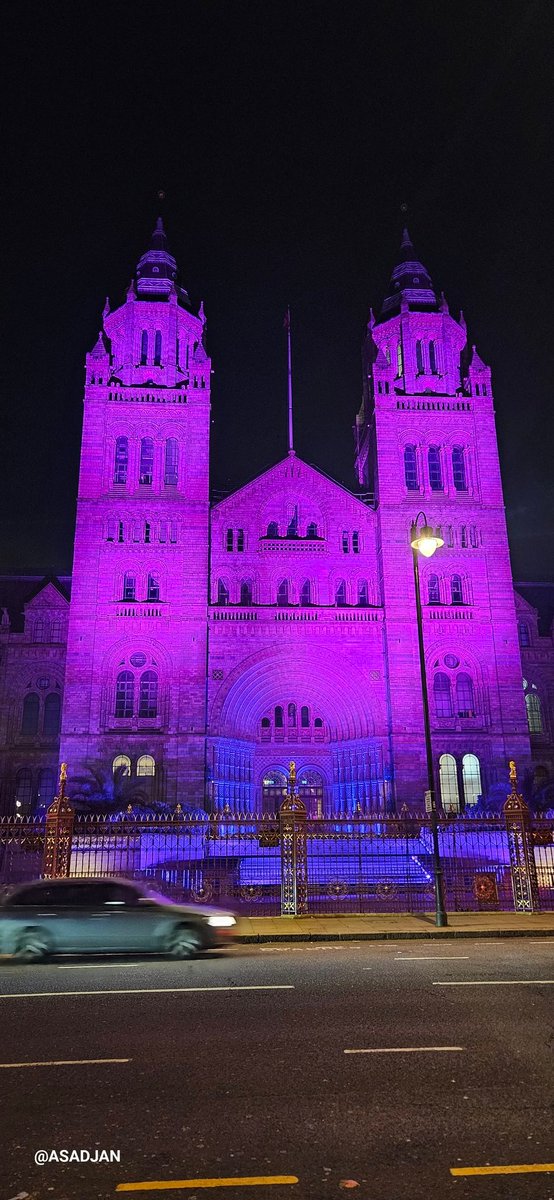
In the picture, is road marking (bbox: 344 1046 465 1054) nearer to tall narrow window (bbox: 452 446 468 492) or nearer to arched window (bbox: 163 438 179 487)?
arched window (bbox: 163 438 179 487)

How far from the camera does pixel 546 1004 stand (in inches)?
349

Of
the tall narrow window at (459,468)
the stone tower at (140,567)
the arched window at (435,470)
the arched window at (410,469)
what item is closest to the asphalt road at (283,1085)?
the stone tower at (140,567)

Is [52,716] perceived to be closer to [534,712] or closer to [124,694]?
[124,694]

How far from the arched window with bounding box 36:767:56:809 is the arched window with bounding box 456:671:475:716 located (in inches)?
858

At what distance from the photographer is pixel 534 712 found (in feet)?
150

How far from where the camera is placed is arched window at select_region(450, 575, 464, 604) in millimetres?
41562

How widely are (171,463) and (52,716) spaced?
1568 cm

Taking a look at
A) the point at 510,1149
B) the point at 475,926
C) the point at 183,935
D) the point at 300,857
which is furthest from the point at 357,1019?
the point at 300,857

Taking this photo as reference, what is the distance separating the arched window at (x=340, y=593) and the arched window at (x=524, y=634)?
12515mm

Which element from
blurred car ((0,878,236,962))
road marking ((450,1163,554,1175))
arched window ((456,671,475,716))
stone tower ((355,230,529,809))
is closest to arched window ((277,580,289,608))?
stone tower ((355,230,529,809))

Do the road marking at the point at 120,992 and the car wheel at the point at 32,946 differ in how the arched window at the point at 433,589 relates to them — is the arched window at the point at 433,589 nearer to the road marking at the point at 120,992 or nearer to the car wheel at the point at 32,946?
the car wheel at the point at 32,946

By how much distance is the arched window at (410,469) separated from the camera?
43250 mm

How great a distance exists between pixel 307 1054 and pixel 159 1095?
158cm

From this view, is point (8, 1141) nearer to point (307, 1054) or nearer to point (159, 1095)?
point (159, 1095)
